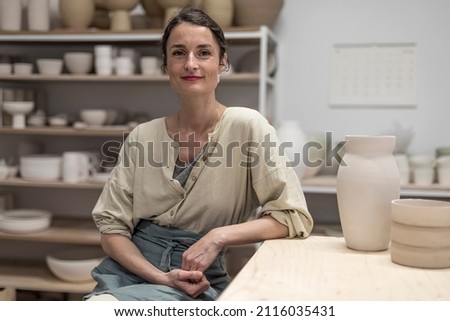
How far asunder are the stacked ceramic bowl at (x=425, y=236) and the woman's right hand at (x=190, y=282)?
1.68 ft

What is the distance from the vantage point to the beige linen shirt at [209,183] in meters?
1.45

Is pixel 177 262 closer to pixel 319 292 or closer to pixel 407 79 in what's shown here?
pixel 319 292

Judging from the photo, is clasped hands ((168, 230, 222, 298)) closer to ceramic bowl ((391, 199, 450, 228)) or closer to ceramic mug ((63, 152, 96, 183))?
ceramic bowl ((391, 199, 450, 228))

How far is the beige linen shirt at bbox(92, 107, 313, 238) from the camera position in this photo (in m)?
1.45

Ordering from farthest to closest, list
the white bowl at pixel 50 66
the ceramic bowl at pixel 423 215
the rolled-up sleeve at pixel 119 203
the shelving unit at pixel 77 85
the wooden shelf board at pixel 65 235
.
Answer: the white bowl at pixel 50 66 < the wooden shelf board at pixel 65 235 < the shelving unit at pixel 77 85 < the rolled-up sleeve at pixel 119 203 < the ceramic bowl at pixel 423 215

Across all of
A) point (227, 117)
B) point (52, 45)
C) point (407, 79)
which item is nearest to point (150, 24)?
point (52, 45)

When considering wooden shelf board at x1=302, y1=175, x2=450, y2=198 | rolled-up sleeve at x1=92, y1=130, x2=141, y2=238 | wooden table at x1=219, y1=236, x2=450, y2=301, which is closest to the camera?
wooden table at x1=219, y1=236, x2=450, y2=301

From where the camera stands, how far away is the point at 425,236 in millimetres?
1062

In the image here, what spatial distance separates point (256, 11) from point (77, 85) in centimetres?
119

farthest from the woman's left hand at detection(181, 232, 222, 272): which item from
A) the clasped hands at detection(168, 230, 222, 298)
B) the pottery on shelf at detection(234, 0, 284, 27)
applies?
the pottery on shelf at detection(234, 0, 284, 27)

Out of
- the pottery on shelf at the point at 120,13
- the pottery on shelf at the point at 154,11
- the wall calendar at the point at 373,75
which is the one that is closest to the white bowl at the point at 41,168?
the pottery on shelf at the point at 120,13

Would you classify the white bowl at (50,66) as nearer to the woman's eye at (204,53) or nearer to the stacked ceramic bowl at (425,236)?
the woman's eye at (204,53)

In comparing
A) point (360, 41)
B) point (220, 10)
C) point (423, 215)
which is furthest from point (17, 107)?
point (423, 215)

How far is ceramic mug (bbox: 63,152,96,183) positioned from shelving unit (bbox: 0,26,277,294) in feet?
0.18
